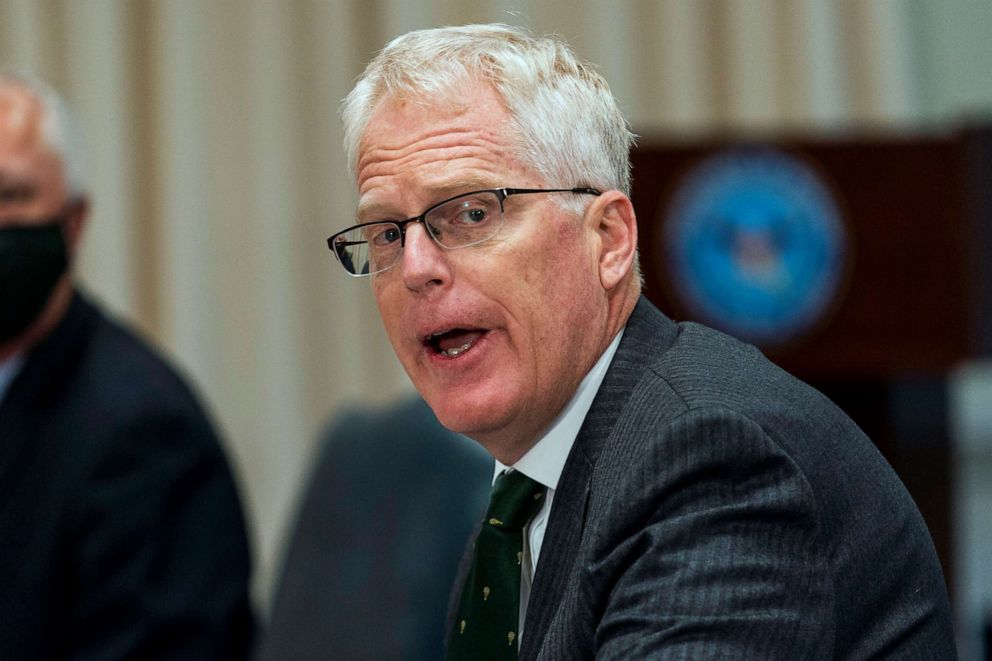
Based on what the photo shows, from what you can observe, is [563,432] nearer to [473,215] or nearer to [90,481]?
[473,215]

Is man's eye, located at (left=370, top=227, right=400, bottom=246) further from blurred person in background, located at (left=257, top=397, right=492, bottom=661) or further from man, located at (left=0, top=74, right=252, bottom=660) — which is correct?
man, located at (left=0, top=74, right=252, bottom=660)

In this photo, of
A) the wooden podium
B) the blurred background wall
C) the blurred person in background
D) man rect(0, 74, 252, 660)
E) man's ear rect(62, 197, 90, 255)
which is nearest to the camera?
the blurred person in background

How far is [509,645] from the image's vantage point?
1.22 metres

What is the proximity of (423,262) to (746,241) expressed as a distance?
2.26 metres

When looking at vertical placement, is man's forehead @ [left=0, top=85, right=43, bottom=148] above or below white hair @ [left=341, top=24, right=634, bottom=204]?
below

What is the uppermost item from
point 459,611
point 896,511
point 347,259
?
point 347,259

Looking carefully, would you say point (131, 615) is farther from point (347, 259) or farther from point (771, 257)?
point (771, 257)

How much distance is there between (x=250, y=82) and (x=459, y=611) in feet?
11.4

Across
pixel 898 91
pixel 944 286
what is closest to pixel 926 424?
pixel 944 286

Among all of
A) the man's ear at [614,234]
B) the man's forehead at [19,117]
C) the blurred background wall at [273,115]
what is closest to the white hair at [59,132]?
the man's forehead at [19,117]

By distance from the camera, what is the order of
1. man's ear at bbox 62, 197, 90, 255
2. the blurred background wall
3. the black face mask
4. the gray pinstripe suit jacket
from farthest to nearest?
the blurred background wall, man's ear at bbox 62, 197, 90, 255, the black face mask, the gray pinstripe suit jacket

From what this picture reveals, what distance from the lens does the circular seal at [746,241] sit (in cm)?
336

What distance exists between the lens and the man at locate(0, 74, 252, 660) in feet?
8.06

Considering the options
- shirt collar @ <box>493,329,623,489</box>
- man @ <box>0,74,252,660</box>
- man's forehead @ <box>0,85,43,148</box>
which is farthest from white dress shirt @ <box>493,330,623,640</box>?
man's forehead @ <box>0,85,43,148</box>
